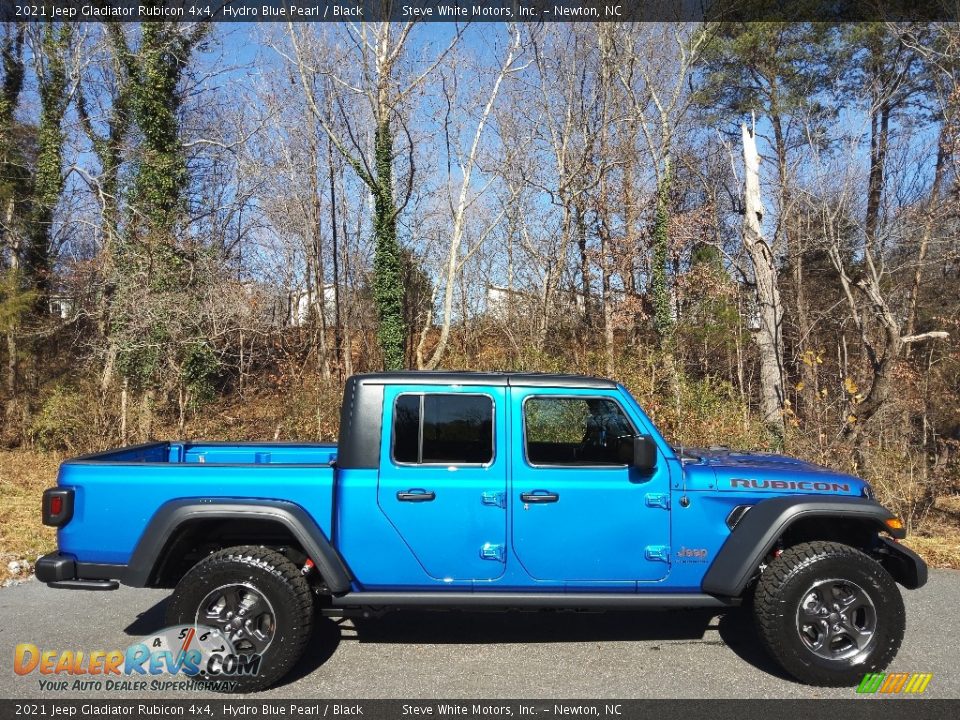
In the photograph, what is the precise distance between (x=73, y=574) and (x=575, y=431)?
10.5 ft

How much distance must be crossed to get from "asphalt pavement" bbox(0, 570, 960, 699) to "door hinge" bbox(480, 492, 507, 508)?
3.32 feet

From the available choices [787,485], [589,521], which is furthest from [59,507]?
[787,485]

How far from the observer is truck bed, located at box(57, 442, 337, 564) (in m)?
4.09

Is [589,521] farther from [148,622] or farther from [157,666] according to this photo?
[148,622]

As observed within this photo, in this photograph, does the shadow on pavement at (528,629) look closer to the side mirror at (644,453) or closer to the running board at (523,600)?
the running board at (523,600)

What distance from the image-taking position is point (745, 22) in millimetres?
21219

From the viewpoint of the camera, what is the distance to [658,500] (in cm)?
423

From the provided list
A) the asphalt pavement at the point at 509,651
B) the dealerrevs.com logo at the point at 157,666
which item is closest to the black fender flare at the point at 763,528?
the asphalt pavement at the point at 509,651

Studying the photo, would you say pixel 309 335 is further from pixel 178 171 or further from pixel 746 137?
pixel 746 137

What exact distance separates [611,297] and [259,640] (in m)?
17.6

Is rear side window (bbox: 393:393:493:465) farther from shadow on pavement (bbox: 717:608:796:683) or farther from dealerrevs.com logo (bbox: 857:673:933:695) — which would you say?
dealerrevs.com logo (bbox: 857:673:933:695)

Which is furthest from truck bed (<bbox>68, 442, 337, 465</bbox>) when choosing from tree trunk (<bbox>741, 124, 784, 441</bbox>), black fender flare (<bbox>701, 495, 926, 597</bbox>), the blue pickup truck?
tree trunk (<bbox>741, 124, 784, 441</bbox>)

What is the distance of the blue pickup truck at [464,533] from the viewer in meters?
4.04

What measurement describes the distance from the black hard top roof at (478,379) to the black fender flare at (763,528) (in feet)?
3.82
